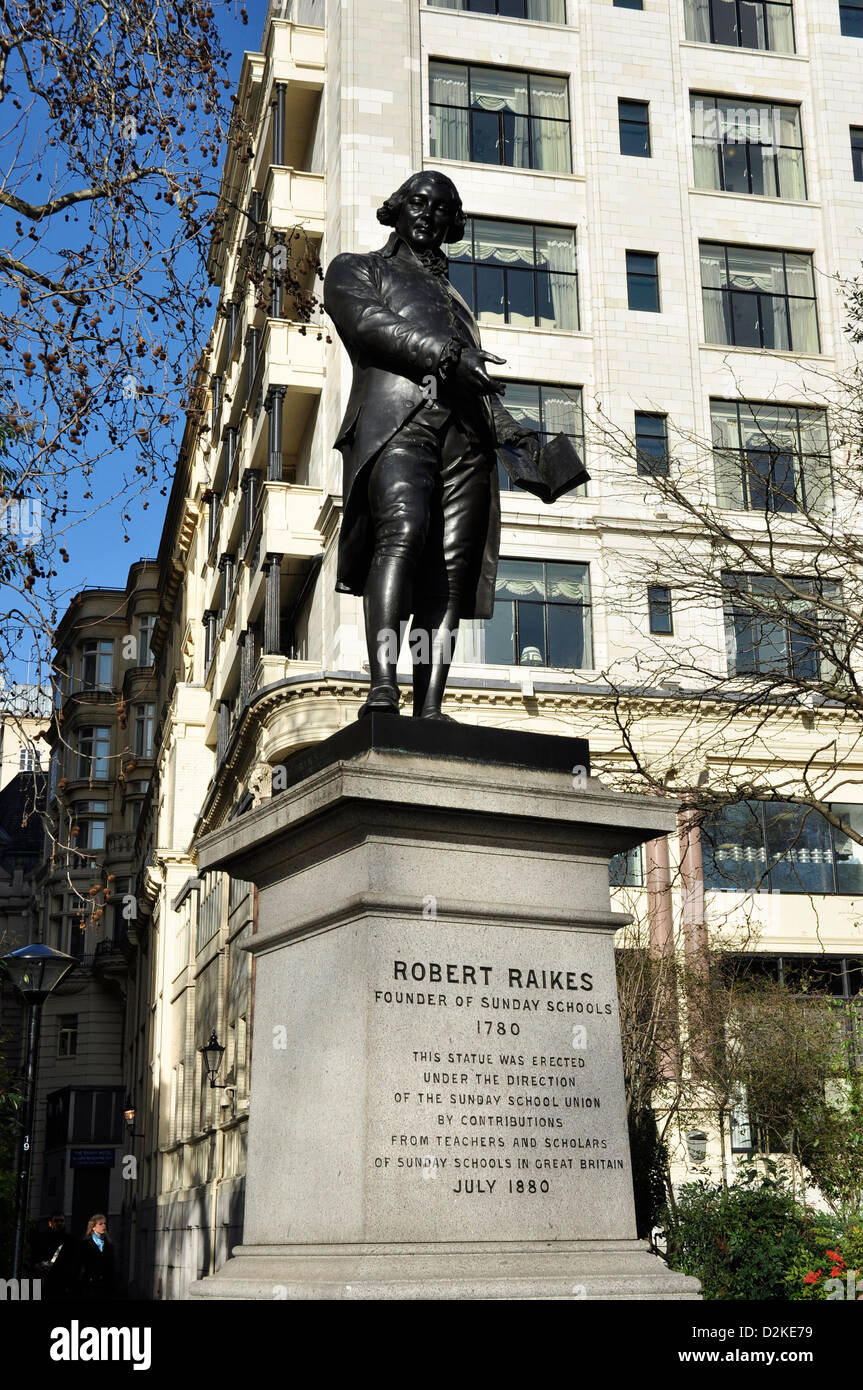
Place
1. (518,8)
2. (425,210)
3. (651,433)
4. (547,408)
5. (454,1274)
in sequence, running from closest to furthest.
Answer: (454,1274) < (425,210) < (547,408) < (651,433) < (518,8)

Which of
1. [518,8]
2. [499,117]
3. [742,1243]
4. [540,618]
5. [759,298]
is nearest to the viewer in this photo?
[742,1243]

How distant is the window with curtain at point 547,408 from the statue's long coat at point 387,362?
90.8ft

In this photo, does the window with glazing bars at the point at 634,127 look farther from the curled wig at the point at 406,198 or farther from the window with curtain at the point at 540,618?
the curled wig at the point at 406,198

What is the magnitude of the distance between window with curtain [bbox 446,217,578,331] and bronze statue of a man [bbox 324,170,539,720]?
1121 inches

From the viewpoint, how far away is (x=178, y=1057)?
5272 centimetres

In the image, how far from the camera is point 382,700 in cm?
795

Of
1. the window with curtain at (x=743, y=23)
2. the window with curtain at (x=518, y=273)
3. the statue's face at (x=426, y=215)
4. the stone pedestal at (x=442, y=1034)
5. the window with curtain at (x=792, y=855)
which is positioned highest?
the window with curtain at (x=743, y=23)

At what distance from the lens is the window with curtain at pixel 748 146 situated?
40.3 meters

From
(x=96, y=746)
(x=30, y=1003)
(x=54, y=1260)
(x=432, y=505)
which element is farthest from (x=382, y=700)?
(x=96, y=746)

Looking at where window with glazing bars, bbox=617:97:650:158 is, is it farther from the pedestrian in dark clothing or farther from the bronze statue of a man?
the bronze statue of a man

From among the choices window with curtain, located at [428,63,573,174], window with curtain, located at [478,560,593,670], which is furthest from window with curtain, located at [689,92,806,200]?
window with curtain, located at [478,560,593,670]

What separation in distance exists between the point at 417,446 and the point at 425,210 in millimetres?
1454

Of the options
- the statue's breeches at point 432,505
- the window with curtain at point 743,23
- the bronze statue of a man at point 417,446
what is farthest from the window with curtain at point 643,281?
the statue's breeches at point 432,505

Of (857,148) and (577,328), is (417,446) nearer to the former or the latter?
(577,328)
